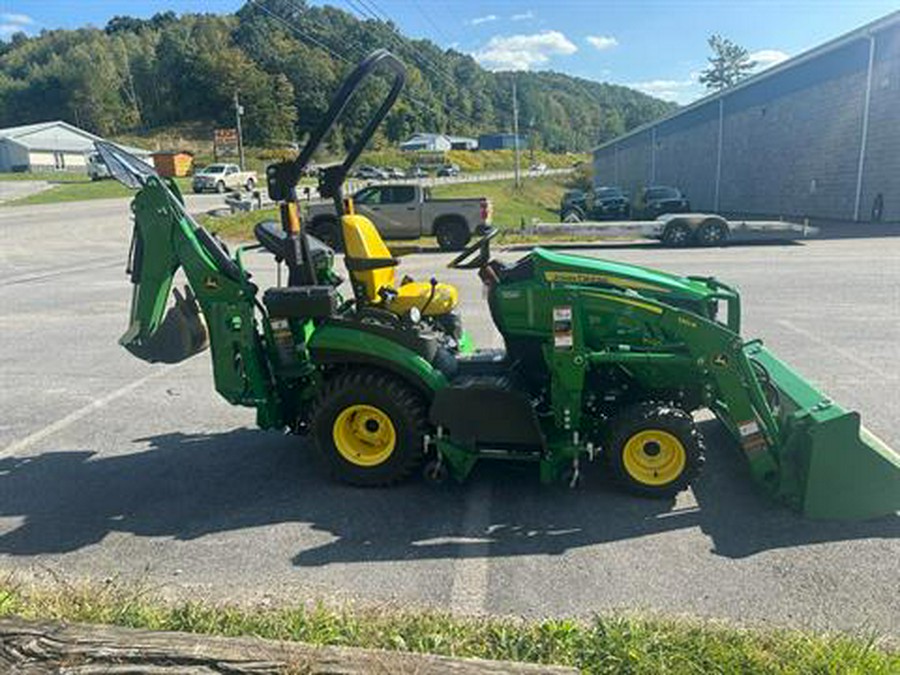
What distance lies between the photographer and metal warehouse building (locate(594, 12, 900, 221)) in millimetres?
21219

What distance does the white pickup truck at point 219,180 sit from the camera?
145 ft

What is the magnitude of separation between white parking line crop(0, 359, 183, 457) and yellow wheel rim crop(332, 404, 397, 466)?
261 centimetres

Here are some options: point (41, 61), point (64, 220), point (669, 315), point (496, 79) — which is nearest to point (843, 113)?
point (669, 315)

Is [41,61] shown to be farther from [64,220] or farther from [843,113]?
[843,113]

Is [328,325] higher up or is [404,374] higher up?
[328,325]

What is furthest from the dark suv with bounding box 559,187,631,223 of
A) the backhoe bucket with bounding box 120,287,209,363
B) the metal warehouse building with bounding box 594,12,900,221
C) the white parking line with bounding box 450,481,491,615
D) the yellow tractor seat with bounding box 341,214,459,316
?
the white parking line with bounding box 450,481,491,615

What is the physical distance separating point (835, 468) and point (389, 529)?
7.69 feet

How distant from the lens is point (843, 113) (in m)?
23.1

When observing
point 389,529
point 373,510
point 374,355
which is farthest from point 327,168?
point 389,529

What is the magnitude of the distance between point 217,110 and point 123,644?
112 m

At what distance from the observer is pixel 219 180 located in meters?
44.3

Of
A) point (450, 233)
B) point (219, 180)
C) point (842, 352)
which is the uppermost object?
point (219, 180)

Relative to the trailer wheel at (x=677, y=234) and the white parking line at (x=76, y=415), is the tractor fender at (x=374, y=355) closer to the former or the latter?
the white parking line at (x=76, y=415)

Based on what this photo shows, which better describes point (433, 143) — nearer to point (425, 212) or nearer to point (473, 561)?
point (425, 212)
